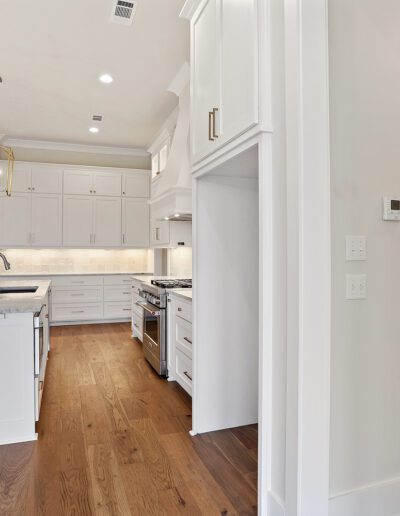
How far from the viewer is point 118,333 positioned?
5840 mm

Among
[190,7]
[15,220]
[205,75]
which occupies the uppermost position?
[190,7]

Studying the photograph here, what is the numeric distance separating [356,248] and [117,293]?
5.43 m

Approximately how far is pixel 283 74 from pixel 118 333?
485 cm

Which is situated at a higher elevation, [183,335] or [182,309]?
[182,309]

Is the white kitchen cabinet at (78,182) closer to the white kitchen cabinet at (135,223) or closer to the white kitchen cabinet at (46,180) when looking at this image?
the white kitchen cabinet at (46,180)

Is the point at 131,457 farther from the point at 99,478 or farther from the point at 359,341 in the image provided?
the point at 359,341

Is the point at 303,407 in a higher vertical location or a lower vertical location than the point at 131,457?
higher

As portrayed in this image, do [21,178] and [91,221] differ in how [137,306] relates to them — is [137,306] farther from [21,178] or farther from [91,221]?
[21,178]

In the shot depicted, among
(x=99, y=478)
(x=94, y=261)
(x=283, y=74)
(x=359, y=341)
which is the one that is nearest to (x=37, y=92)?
(x=94, y=261)

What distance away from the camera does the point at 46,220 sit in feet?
21.4

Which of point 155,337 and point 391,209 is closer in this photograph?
point 391,209

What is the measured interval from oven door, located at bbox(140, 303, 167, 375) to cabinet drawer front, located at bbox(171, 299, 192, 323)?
9.7 inches

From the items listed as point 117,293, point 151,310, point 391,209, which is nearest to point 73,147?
point 117,293

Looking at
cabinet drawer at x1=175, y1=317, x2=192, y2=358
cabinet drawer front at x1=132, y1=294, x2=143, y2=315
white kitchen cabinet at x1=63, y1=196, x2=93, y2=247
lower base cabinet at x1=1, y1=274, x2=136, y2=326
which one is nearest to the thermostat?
cabinet drawer at x1=175, y1=317, x2=192, y2=358
